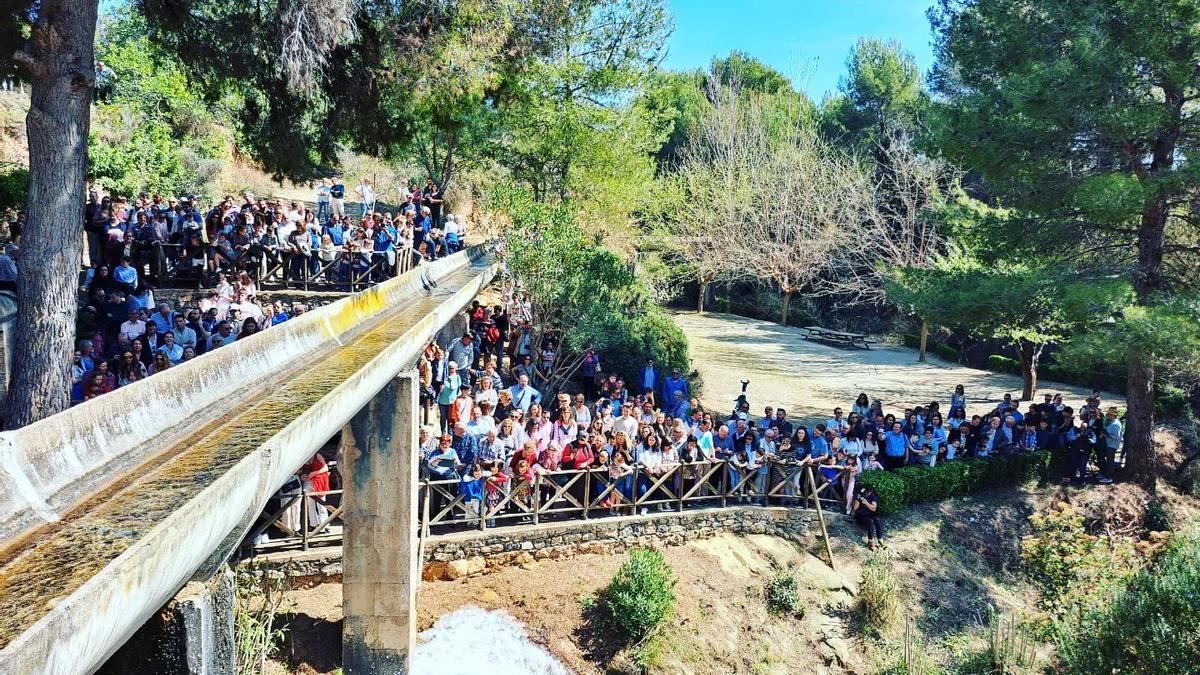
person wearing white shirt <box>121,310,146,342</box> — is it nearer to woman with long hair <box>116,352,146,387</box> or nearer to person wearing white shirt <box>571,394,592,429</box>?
woman with long hair <box>116,352,146,387</box>

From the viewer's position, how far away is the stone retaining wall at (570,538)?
10.8m

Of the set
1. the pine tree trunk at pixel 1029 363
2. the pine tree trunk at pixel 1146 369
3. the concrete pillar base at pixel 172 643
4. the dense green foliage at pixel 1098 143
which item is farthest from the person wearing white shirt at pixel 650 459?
the pine tree trunk at pixel 1029 363

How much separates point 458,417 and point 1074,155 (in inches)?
529

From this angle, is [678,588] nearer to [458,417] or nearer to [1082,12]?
[458,417]

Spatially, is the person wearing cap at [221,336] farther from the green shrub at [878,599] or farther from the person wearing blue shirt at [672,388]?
the green shrub at [878,599]

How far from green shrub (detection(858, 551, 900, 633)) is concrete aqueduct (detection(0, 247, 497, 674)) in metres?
8.95

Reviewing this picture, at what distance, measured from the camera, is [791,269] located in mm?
33219

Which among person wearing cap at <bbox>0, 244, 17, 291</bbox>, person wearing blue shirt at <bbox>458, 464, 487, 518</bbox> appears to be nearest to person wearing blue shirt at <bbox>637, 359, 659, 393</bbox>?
person wearing blue shirt at <bbox>458, 464, 487, 518</bbox>

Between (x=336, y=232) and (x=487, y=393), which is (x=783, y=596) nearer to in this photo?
(x=487, y=393)

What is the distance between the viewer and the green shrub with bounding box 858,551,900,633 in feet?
43.3

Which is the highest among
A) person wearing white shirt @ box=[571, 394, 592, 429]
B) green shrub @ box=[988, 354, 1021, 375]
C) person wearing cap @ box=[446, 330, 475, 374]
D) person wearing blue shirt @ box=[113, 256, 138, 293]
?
person wearing blue shirt @ box=[113, 256, 138, 293]

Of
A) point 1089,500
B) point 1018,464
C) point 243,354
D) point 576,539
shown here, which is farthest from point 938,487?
point 243,354

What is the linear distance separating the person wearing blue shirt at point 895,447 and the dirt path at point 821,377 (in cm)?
487

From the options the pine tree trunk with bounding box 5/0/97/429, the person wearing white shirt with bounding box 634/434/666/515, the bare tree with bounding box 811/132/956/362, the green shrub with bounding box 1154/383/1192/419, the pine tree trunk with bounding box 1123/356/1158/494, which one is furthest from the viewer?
the bare tree with bounding box 811/132/956/362
